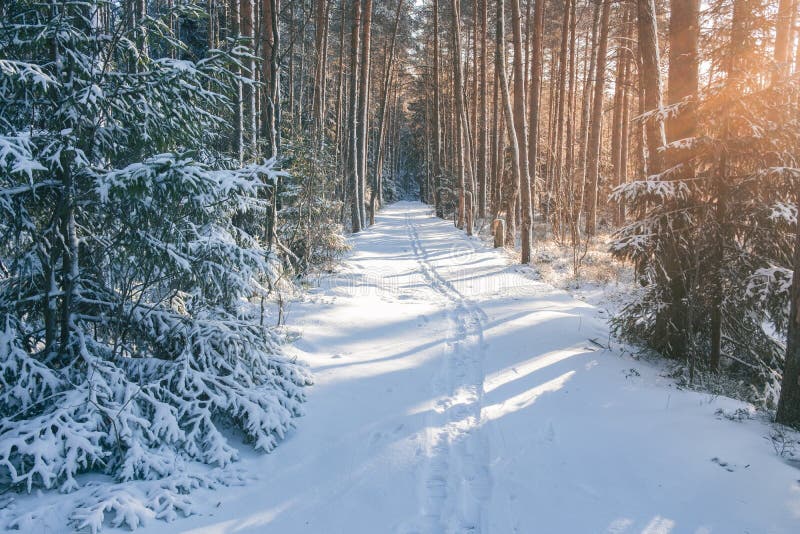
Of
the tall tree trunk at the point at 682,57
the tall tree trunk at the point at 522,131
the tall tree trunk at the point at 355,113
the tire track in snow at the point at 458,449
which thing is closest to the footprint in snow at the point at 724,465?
the tire track in snow at the point at 458,449

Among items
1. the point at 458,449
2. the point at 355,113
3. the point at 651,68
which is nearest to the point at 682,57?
the point at 651,68

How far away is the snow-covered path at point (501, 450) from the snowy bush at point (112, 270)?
0.59 m

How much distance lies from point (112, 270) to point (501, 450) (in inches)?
148

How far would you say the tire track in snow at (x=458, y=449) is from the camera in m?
3.07

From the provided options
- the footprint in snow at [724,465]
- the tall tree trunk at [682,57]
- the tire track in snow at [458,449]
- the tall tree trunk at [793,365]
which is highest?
the tall tree trunk at [682,57]

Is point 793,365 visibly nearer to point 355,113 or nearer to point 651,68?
point 651,68

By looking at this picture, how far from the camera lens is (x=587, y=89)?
51.2 feet

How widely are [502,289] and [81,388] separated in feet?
26.5

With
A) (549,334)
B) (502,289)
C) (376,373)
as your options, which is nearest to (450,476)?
(376,373)

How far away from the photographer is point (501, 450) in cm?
382

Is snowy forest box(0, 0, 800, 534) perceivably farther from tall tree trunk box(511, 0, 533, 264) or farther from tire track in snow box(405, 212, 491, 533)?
tall tree trunk box(511, 0, 533, 264)

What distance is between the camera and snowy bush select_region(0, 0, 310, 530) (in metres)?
3.10

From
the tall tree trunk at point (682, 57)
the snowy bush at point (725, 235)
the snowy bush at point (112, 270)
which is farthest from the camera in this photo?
the tall tree trunk at point (682, 57)

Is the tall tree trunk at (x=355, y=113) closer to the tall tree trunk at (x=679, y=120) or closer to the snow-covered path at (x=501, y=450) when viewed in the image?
the snow-covered path at (x=501, y=450)
